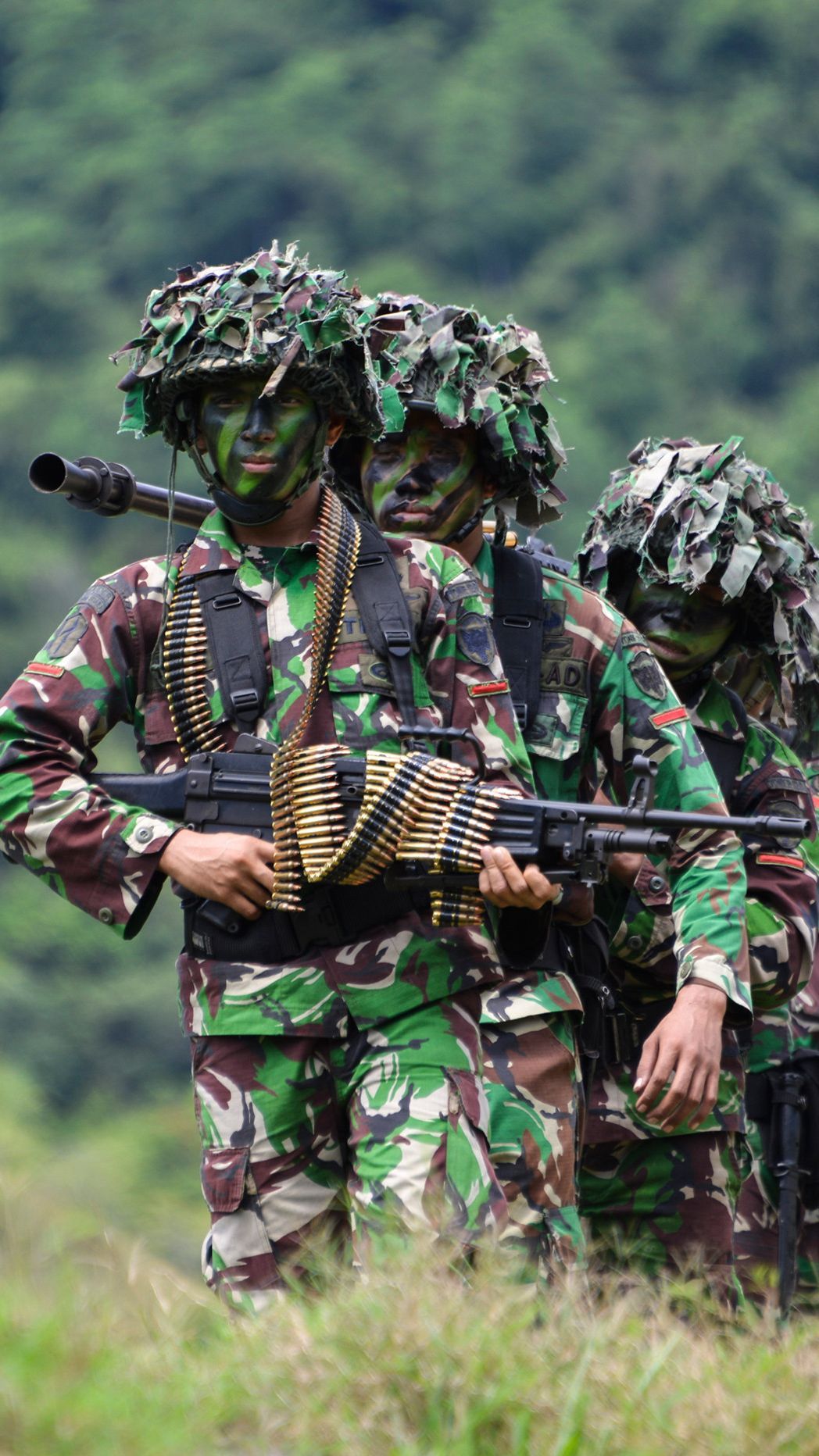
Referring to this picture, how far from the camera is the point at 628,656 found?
7.01 m

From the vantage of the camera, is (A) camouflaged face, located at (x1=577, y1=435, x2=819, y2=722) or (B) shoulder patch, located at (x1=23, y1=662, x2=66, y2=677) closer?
(B) shoulder patch, located at (x1=23, y1=662, x2=66, y2=677)

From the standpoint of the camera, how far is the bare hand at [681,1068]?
5.99 meters

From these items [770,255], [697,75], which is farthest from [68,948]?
[697,75]

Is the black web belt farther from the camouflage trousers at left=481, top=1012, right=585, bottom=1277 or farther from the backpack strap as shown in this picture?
the backpack strap

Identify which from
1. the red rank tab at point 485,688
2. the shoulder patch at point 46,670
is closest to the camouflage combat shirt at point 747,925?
the red rank tab at point 485,688

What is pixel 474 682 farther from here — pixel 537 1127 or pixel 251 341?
pixel 537 1127

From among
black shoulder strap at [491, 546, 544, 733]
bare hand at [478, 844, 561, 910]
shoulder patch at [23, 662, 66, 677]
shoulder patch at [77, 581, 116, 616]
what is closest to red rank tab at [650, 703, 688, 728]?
black shoulder strap at [491, 546, 544, 733]

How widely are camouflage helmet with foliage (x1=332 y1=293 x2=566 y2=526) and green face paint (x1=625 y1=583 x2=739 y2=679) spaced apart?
0.60 meters

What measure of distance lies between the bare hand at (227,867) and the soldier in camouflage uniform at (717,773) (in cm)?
154

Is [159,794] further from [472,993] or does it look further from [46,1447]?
[46,1447]

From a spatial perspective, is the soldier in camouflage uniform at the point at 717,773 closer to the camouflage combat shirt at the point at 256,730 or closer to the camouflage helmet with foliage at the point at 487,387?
the camouflage helmet with foliage at the point at 487,387

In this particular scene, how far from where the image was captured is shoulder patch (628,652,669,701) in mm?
6895

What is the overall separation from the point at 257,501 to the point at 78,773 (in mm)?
771

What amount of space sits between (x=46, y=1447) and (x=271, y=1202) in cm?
195
